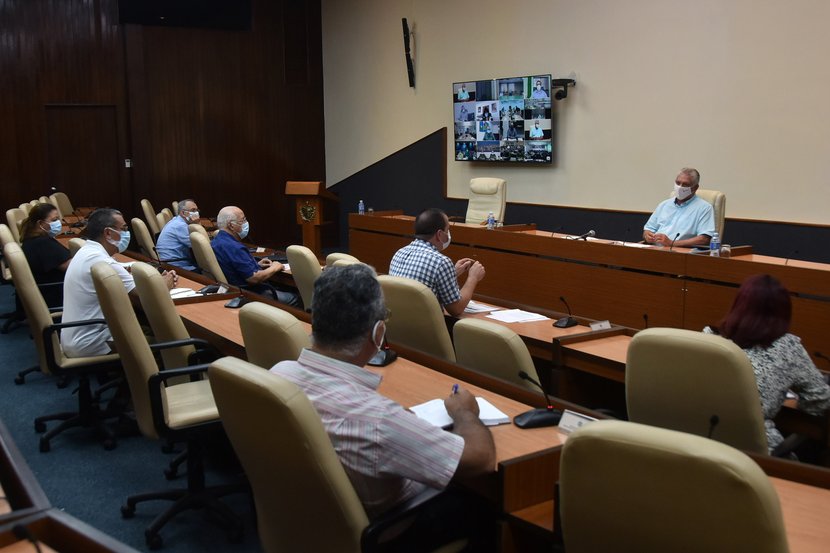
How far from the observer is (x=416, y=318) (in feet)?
11.3

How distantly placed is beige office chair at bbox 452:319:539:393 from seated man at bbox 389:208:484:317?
3.38 feet

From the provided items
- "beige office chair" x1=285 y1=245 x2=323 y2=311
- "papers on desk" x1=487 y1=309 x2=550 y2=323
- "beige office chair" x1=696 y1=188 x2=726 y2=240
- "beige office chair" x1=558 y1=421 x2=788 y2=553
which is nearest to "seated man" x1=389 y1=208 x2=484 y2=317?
"papers on desk" x1=487 y1=309 x2=550 y2=323

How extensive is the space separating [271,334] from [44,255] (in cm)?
363

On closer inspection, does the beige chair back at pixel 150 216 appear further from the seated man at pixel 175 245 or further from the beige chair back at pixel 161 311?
the beige chair back at pixel 161 311

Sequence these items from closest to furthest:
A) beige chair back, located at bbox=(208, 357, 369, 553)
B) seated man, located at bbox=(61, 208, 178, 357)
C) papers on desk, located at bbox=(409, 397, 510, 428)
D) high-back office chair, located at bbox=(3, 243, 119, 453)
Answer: beige chair back, located at bbox=(208, 357, 369, 553)
papers on desk, located at bbox=(409, 397, 510, 428)
high-back office chair, located at bbox=(3, 243, 119, 453)
seated man, located at bbox=(61, 208, 178, 357)

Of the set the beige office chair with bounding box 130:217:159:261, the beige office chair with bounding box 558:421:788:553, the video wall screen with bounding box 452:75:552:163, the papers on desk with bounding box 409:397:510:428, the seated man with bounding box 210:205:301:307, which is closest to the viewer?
the beige office chair with bounding box 558:421:788:553

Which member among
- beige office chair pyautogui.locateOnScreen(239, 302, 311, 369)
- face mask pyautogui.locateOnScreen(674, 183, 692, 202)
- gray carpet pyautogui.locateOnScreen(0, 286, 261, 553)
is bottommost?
gray carpet pyautogui.locateOnScreen(0, 286, 261, 553)

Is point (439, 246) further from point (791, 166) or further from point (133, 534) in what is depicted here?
point (791, 166)

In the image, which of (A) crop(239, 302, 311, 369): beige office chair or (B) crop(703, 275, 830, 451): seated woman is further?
(B) crop(703, 275, 830, 451): seated woman

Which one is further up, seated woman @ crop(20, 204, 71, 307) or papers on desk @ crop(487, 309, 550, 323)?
seated woman @ crop(20, 204, 71, 307)

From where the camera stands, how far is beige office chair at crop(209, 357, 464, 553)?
5.81ft

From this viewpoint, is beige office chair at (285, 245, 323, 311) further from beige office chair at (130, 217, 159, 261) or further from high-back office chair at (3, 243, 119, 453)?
beige office chair at (130, 217, 159, 261)

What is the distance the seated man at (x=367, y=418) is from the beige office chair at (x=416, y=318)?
1.21 m

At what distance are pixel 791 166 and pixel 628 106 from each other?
1853 millimetres
